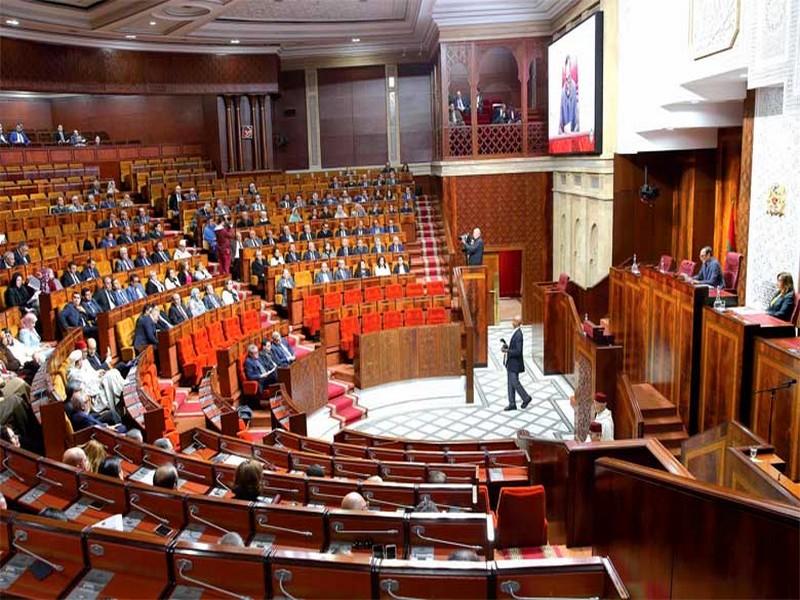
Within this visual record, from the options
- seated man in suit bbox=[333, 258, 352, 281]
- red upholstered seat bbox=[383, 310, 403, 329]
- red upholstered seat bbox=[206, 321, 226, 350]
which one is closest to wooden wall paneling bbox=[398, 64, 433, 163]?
seated man in suit bbox=[333, 258, 352, 281]

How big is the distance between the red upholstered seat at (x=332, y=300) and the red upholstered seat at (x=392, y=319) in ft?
2.45

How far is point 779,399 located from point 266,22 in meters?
11.4

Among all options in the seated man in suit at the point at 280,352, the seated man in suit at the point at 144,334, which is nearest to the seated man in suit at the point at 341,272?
the seated man in suit at the point at 280,352

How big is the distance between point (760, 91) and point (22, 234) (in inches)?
369

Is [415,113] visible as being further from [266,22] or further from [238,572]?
[238,572]

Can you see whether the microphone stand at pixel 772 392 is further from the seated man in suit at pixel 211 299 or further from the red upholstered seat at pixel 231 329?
the seated man in suit at pixel 211 299

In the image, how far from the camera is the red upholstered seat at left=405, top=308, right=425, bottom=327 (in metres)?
9.99

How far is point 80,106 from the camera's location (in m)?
16.7

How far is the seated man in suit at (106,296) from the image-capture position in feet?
26.5

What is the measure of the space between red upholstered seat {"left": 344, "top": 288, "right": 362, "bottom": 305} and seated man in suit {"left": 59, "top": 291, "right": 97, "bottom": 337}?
3.68m

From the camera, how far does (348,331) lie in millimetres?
9750

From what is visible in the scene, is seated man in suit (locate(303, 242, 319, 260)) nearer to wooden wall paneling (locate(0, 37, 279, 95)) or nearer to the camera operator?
the camera operator

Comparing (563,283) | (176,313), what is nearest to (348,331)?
(176,313)

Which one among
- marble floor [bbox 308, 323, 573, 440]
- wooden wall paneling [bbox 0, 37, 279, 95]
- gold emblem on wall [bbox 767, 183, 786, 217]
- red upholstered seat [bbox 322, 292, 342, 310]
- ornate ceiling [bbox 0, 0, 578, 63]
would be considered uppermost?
ornate ceiling [bbox 0, 0, 578, 63]
